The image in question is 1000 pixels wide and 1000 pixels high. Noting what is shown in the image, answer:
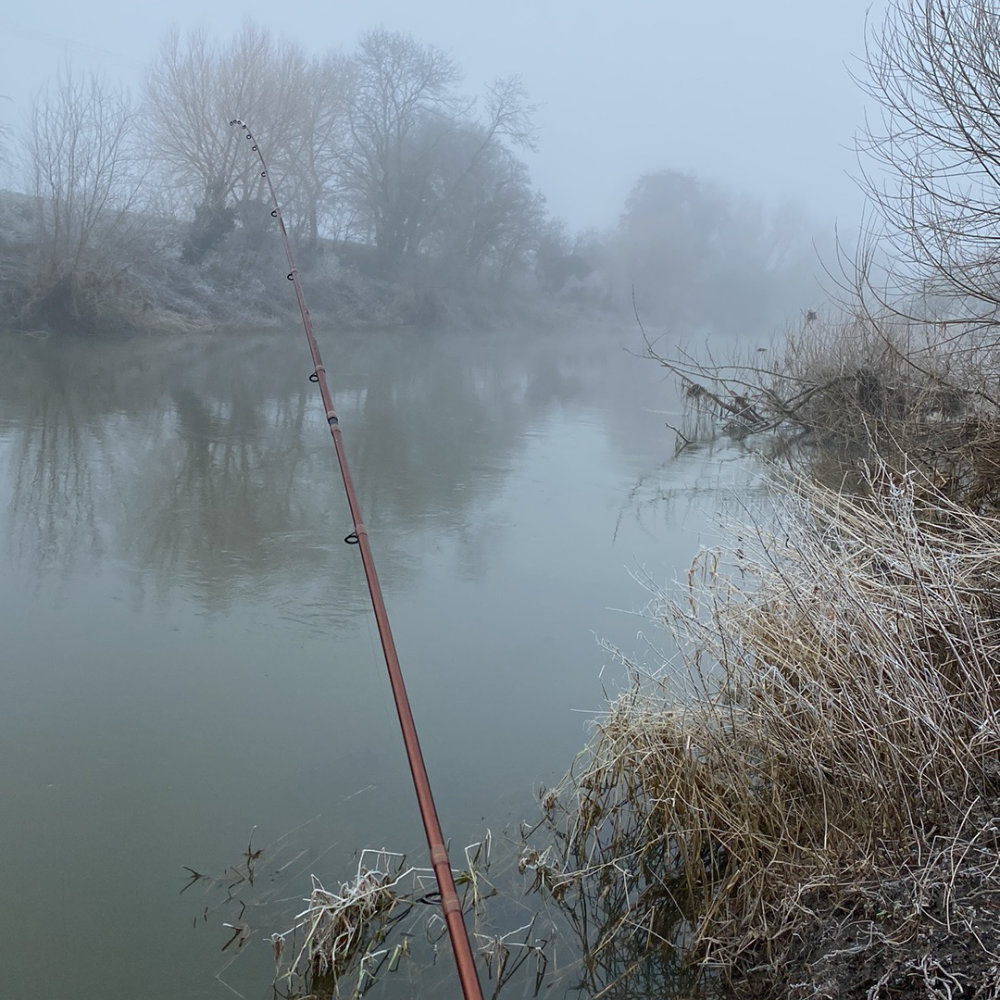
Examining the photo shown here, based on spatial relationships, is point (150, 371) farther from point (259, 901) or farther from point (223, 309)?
point (259, 901)

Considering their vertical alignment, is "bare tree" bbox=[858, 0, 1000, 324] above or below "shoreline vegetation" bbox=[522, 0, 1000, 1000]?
above

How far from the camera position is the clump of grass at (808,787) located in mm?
2311

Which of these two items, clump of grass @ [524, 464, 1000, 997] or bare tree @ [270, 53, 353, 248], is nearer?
clump of grass @ [524, 464, 1000, 997]

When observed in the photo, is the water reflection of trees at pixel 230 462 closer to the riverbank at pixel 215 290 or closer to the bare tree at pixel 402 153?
the riverbank at pixel 215 290

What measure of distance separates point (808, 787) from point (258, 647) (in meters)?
2.48

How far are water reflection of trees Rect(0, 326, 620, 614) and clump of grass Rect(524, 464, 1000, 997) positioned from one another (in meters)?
2.26

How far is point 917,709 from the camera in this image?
2.58 m

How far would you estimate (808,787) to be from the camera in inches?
109

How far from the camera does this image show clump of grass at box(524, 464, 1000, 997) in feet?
7.58

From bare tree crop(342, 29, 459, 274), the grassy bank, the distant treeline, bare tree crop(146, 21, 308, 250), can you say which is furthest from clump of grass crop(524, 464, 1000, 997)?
bare tree crop(342, 29, 459, 274)

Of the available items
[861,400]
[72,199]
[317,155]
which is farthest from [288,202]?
[861,400]

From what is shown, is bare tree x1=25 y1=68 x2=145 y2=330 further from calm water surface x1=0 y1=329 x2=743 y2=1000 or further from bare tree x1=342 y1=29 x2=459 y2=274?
bare tree x1=342 y1=29 x2=459 y2=274

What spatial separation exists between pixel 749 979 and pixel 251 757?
1.79 meters

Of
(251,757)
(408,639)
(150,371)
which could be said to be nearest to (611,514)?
(408,639)
